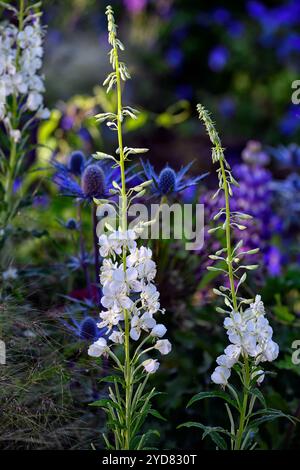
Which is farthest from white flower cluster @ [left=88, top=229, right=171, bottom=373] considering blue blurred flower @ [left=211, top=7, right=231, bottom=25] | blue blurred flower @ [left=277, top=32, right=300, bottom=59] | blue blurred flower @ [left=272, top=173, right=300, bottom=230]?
blue blurred flower @ [left=211, top=7, right=231, bottom=25]

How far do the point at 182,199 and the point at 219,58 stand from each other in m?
3.51

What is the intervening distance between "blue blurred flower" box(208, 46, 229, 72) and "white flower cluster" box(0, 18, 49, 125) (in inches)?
167

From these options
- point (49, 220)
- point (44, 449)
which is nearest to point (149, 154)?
point (49, 220)

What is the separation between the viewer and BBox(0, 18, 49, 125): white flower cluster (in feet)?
6.60

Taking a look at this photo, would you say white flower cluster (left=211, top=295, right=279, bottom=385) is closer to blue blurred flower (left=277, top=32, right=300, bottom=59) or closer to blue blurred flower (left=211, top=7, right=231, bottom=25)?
blue blurred flower (left=277, top=32, right=300, bottom=59)

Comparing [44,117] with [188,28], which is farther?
[188,28]

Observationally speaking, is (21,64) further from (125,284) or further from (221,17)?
(221,17)

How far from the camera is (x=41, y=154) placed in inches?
140

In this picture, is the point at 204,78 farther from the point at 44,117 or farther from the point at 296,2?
the point at 44,117

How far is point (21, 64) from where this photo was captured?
6.72 ft

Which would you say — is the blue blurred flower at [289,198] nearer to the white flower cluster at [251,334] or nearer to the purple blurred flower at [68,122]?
the purple blurred flower at [68,122]

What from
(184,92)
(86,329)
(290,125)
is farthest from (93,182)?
(184,92)

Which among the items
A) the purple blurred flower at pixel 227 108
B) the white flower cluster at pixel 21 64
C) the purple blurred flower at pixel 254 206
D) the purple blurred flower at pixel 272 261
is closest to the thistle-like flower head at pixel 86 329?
the white flower cluster at pixel 21 64

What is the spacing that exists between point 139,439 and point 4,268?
0.77 m
